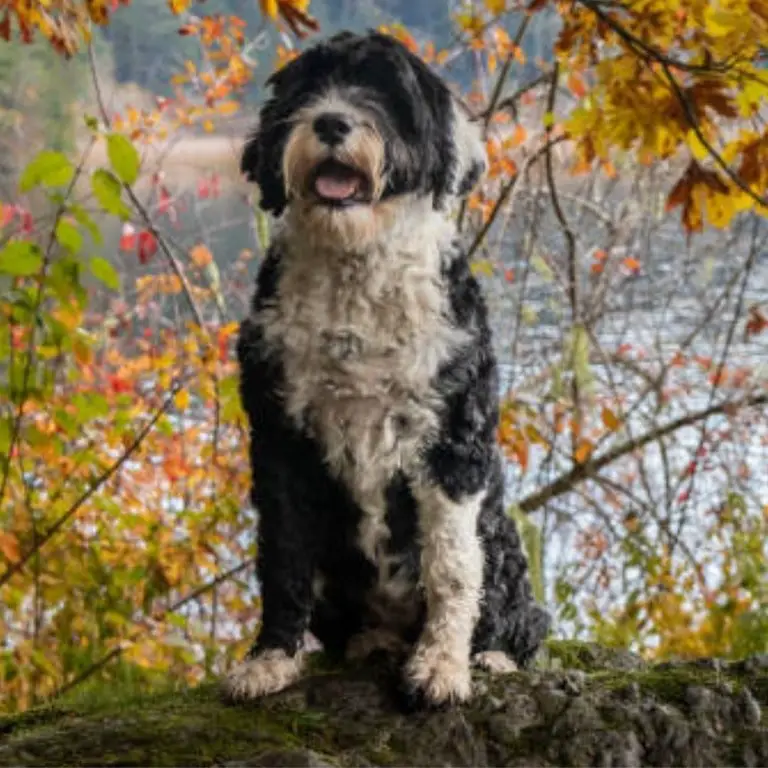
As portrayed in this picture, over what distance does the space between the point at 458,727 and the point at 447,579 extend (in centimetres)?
31

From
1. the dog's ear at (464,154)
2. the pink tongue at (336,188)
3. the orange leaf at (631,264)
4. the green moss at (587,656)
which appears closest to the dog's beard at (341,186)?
the pink tongue at (336,188)

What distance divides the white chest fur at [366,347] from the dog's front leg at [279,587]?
0.16 metres

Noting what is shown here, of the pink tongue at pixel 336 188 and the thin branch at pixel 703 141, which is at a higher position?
the thin branch at pixel 703 141

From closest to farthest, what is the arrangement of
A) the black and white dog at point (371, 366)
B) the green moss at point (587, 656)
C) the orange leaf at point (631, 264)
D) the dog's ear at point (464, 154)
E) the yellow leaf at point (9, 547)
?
the black and white dog at point (371, 366)
the dog's ear at point (464, 154)
the green moss at point (587, 656)
the yellow leaf at point (9, 547)
the orange leaf at point (631, 264)

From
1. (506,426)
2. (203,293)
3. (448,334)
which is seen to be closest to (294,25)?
(448,334)

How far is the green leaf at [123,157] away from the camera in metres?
2.70

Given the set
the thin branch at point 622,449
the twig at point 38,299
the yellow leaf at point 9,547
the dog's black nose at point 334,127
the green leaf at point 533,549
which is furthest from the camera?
the thin branch at point 622,449

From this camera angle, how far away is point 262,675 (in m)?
2.56

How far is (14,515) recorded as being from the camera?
12.8 ft

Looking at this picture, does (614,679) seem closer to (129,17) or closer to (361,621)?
(361,621)

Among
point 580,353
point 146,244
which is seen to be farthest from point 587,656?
point 146,244

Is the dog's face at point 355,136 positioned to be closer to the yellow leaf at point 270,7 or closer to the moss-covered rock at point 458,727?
the yellow leaf at point 270,7

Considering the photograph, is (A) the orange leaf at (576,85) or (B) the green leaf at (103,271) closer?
(B) the green leaf at (103,271)

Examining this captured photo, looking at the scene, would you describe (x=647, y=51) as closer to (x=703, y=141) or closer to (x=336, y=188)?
(x=703, y=141)
